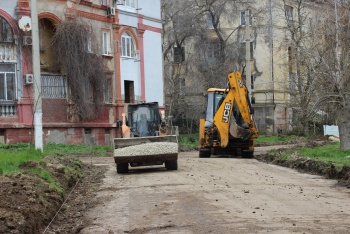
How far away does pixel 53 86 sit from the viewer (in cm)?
3406

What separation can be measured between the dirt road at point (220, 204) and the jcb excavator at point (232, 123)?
22.5 feet

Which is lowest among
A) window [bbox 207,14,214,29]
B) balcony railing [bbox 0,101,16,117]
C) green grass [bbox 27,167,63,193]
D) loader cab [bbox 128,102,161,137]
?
green grass [bbox 27,167,63,193]

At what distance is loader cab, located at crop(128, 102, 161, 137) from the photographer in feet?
78.1

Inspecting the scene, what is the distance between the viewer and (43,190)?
12.5 meters

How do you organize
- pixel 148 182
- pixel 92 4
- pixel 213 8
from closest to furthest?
pixel 148 182 < pixel 92 4 < pixel 213 8

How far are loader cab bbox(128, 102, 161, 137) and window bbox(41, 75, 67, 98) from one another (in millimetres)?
10763

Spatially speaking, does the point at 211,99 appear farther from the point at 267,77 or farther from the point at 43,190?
the point at 267,77

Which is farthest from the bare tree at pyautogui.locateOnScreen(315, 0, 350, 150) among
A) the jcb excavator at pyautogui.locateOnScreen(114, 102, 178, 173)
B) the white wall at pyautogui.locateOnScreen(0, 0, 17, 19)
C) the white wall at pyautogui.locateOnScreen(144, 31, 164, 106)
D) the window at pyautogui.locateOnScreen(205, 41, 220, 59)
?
the window at pyautogui.locateOnScreen(205, 41, 220, 59)

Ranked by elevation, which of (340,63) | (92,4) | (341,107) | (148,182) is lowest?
(148,182)

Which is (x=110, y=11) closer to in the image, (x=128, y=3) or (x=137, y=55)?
(x=128, y=3)

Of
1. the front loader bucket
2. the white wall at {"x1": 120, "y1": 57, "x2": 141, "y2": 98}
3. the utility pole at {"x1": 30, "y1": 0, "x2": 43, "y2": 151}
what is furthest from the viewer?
the white wall at {"x1": 120, "y1": 57, "x2": 141, "y2": 98}

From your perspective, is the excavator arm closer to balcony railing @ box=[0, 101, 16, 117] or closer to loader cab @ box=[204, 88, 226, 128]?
loader cab @ box=[204, 88, 226, 128]

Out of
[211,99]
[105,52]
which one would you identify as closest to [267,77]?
[105,52]

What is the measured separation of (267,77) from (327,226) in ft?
154
